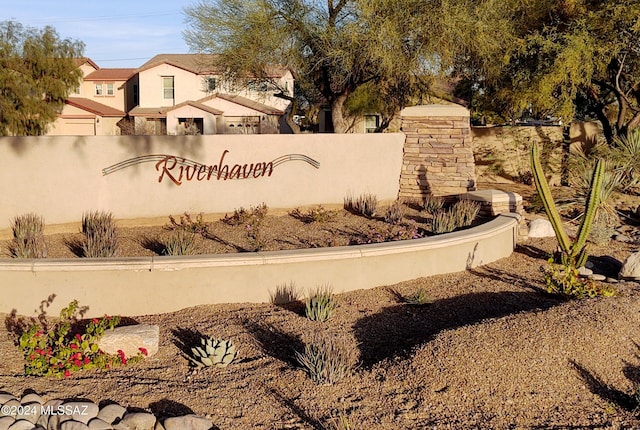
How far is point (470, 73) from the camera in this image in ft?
Result: 63.4

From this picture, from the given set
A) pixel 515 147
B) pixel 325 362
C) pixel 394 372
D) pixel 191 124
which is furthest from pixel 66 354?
pixel 191 124

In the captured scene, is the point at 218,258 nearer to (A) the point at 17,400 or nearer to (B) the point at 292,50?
(A) the point at 17,400

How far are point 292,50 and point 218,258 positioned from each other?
9.55 meters

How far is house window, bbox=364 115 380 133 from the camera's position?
37.1 m

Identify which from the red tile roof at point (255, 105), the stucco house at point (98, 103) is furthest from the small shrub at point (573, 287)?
the stucco house at point (98, 103)

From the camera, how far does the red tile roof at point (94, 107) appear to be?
1695 inches

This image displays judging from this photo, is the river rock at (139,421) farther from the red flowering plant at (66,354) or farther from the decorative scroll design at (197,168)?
the decorative scroll design at (197,168)

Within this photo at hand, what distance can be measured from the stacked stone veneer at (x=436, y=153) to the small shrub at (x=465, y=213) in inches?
90.3

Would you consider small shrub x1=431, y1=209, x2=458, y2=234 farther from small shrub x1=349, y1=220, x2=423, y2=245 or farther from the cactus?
the cactus

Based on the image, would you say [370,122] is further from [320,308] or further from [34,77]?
[320,308]

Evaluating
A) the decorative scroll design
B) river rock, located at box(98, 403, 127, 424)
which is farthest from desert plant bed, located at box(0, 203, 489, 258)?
river rock, located at box(98, 403, 127, 424)

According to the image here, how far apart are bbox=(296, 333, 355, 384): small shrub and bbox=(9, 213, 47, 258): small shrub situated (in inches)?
184

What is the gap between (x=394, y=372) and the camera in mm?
6461

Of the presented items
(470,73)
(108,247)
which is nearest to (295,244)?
(108,247)
